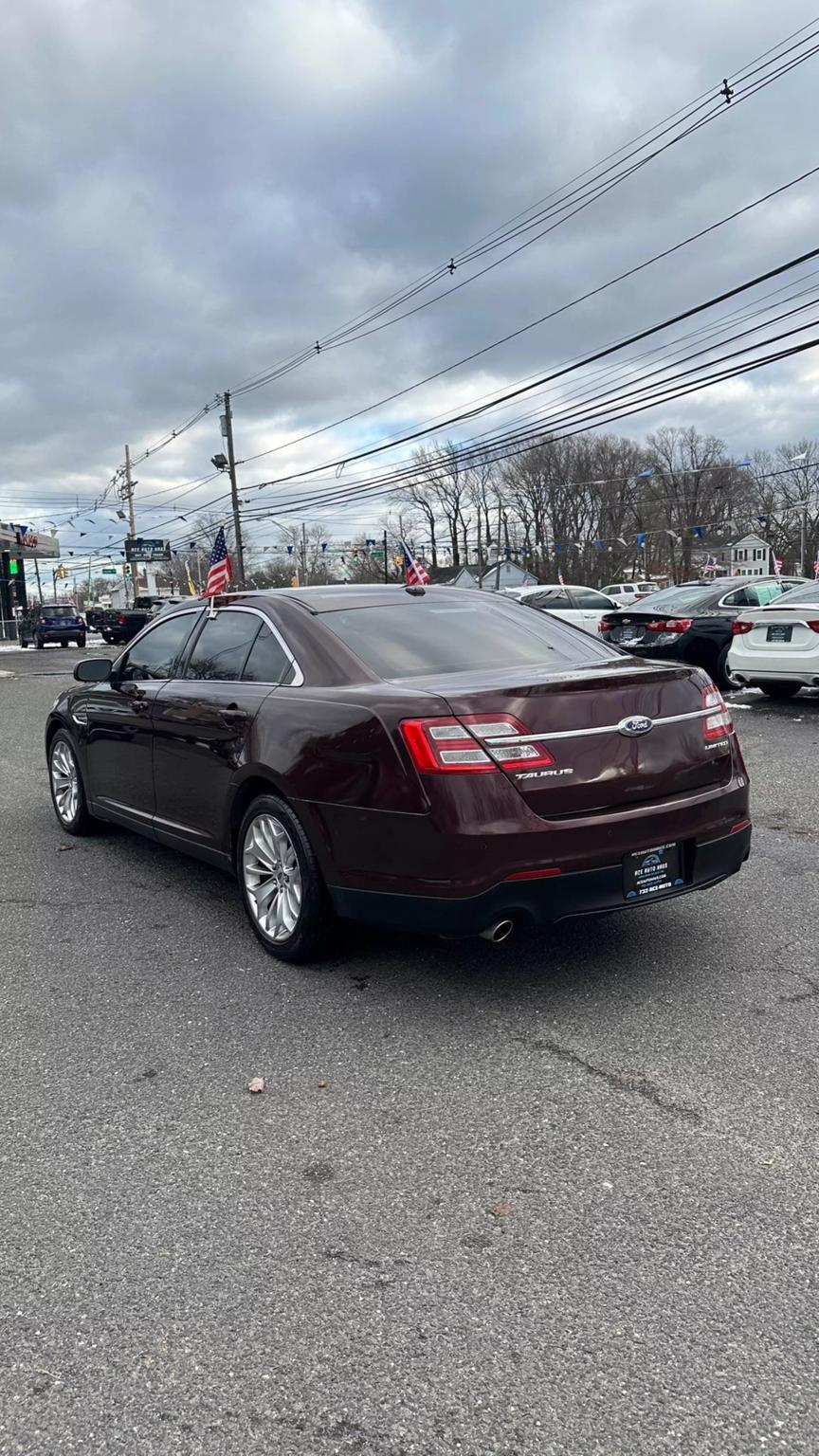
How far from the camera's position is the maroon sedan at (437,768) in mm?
3459

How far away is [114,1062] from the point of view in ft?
11.0

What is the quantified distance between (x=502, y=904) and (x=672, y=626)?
1051 cm

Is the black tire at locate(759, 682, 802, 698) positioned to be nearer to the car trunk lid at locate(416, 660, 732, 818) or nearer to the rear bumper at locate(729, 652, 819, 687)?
the rear bumper at locate(729, 652, 819, 687)

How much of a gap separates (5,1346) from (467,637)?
322cm

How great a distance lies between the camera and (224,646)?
4988 millimetres

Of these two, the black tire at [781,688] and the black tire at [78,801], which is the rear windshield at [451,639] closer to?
the black tire at [78,801]

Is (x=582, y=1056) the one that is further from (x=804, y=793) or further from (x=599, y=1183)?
(x=804, y=793)

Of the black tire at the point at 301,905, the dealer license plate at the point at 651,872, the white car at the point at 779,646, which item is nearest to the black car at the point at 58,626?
the white car at the point at 779,646

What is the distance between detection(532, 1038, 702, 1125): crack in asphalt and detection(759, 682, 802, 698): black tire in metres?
8.64

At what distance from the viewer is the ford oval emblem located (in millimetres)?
3654

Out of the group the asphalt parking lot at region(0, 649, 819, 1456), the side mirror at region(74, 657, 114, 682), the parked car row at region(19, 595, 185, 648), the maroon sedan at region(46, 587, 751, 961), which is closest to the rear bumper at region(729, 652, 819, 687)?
the maroon sedan at region(46, 587, 751, 961)

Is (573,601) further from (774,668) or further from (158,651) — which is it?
(158,651)

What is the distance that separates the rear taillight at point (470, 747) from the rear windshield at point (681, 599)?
10.7m

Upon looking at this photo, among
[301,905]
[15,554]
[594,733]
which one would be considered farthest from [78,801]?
[15,554]
